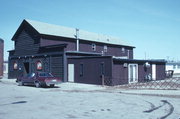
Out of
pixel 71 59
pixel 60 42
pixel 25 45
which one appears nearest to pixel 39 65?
pixel 60 42

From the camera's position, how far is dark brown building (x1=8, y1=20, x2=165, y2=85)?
2459cm

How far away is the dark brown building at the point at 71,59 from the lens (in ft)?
80.7

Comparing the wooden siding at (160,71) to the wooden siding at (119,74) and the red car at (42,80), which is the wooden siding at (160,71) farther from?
the red car at (42,80)

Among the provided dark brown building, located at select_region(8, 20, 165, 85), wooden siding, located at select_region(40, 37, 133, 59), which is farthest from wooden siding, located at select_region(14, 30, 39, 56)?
wooden siding, located at select_region(40, 37, 133, 59)

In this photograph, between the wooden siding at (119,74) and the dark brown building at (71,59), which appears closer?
the wooden siding at (119,74)

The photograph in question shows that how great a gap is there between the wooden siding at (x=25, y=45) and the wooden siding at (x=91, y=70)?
8.43m

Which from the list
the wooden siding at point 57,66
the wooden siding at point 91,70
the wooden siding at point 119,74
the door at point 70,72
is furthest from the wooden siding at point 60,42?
the wooden siding at point 119,74

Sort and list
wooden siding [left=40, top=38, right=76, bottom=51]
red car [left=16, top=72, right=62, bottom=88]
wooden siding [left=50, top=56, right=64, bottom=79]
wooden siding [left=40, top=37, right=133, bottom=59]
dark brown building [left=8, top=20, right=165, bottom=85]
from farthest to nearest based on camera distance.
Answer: wooden siding [left=40, top=37, right=133, bottom=59]
wooden siding [left=40, top=38, right=76, bottom=51]
wooden siding [left=50, top=56, right=64, bottom=79]
dark brown building [left=8, top=20, right=165, bottom=85]
red car [left=16, top=72, right=62, bottom=88]

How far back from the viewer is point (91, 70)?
25266 millimetres

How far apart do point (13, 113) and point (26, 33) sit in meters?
27.0

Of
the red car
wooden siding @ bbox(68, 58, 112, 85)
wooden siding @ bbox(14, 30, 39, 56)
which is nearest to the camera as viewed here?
the red car

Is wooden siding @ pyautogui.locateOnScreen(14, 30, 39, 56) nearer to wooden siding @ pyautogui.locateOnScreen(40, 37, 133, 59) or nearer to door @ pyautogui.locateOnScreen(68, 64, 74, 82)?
wooden siding @ pyautogui.locateOnScreen(40, 37, 133, 59)

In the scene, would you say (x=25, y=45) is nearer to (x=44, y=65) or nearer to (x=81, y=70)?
(x=44, y=65)

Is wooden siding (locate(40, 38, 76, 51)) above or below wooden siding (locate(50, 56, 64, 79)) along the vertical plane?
above
